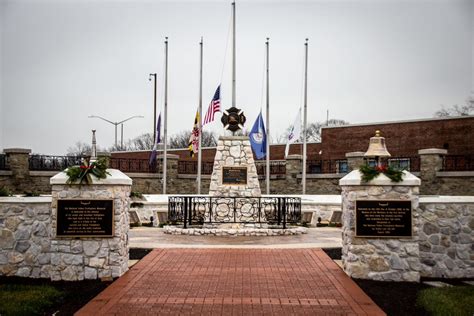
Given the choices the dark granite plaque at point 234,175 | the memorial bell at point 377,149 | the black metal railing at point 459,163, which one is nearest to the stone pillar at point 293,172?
the black metal railing at point 459,163

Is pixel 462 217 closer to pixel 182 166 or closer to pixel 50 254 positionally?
pixel 50 254

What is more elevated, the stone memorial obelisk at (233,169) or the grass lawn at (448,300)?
the stone memorial obelisk at (233,169)

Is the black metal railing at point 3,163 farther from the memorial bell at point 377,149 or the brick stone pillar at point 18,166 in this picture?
the memorial bell at point 377,149

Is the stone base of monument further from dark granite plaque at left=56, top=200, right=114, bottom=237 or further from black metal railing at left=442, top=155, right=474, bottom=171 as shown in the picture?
black metal railing at left=442, top=155, right=474, bottom=171

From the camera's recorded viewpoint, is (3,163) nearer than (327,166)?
Yes

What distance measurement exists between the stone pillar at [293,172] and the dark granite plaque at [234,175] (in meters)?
14.6

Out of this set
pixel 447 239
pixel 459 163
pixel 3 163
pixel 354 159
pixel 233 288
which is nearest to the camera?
pixel 233 288

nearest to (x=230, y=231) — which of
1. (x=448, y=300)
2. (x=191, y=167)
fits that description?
(x=448, y=300)

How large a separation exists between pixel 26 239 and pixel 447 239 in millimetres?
7638

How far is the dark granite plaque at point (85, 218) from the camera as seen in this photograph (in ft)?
29.9

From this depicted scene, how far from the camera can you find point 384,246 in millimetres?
9219

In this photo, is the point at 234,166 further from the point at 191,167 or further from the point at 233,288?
the point at 191,167

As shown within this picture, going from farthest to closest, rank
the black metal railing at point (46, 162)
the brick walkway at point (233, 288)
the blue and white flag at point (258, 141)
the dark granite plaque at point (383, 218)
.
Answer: the black metal railing at point (46, 162), the blue and white flag at point (258, 141), the dark granite plaque at point (383, 218), the brick walkway at point (233, 288)

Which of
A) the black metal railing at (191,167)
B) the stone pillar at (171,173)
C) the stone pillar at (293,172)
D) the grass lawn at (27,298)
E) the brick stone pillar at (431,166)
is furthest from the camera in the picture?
the black metal railing at (191,167)
